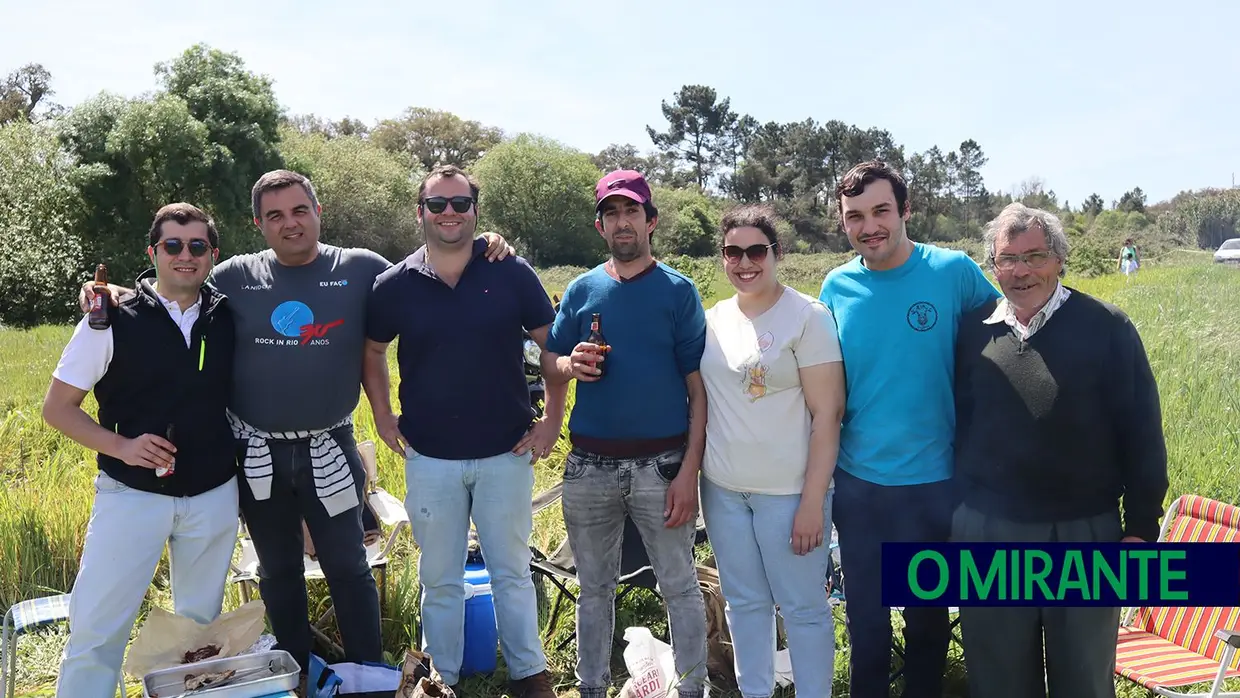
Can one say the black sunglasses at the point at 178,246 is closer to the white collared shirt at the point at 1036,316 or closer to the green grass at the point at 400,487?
the green grass at the point at 400,487

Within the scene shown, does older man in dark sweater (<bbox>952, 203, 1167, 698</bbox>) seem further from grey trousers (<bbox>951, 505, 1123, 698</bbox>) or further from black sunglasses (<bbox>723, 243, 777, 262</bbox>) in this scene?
black sunglasses (<bbox>723, 243, 777, 262</bbox>)

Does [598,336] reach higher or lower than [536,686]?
higher

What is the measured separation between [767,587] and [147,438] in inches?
88.0

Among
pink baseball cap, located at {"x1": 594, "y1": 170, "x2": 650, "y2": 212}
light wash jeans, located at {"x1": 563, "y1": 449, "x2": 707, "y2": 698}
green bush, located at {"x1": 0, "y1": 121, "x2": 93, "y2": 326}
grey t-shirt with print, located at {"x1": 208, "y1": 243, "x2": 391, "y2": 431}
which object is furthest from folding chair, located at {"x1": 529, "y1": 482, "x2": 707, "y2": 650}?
green bush, located at {"x1": 0, "y1": 121, "x2": 93, "y2": 326}

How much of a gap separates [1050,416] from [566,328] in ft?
5.36

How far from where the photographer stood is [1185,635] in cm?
332

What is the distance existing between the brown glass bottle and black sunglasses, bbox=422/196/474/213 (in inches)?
28.1

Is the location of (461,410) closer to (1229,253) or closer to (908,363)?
(908,363)

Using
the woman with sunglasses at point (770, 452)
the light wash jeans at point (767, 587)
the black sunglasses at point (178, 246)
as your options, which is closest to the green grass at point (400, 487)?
the light wash jeans at point (767, 587)

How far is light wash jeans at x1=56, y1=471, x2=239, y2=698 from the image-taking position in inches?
116

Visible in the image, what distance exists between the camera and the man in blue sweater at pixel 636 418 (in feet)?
9.85

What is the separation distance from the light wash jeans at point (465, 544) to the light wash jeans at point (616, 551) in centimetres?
27

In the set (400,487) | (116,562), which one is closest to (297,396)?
(116,562)

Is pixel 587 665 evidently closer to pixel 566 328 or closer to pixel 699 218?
pixel 566 328
